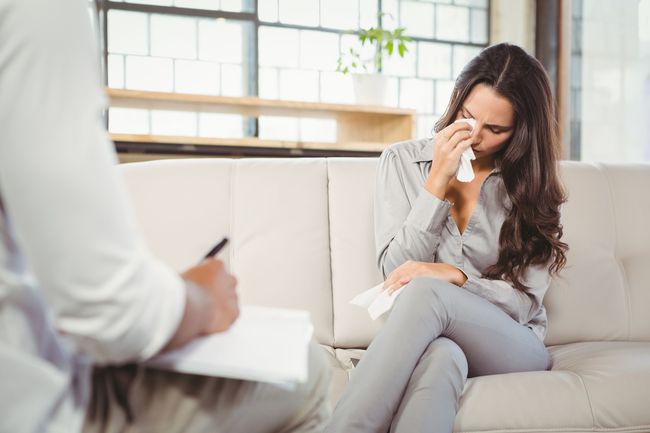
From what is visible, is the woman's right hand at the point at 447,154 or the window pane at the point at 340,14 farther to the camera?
the window pane at the point at 340,14

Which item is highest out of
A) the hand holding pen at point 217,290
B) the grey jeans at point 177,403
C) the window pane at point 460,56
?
the window pane at point 460,56

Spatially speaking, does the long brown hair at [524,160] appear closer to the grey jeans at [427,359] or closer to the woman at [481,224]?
the woman at [481,224]

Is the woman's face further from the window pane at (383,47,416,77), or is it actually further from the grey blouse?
the window pane at (383,47,416,77)

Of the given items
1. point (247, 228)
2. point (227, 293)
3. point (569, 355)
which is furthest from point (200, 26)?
point (227, 293)

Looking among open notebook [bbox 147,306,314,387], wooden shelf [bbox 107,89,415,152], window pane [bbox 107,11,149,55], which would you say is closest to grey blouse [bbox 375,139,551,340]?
open notebook [bbox 147,306,314,387]

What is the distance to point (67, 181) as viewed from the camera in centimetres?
46

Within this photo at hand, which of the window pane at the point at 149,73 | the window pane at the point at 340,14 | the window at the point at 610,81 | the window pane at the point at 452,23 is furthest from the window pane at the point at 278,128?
the window at the point at 610,81

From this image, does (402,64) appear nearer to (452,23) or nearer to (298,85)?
(452,23)

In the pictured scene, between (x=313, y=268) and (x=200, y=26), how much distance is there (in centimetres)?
208

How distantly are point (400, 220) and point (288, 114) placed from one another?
164 centimetres

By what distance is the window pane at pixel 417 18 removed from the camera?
12.5ft

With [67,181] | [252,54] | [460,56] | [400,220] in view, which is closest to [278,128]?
[252,54]

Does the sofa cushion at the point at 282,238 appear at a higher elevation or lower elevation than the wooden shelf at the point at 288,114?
lower

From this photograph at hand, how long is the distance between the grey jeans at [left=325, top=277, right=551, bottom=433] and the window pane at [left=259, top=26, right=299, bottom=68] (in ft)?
7.87
